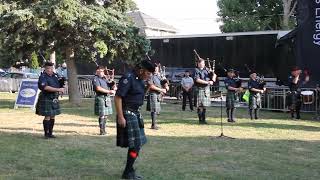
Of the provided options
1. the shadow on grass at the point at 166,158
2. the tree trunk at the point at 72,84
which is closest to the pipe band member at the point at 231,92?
the shadow on grass at the point at 166,158

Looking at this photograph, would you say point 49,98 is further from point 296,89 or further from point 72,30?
point 296,89

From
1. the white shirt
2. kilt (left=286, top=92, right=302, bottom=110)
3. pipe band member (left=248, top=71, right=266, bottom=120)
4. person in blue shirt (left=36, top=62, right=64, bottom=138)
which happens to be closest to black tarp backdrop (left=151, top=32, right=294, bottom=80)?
the white shirt

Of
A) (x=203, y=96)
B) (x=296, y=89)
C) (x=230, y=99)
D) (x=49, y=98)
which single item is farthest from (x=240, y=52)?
(x=49, y=98)

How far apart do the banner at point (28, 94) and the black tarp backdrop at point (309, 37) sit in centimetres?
873

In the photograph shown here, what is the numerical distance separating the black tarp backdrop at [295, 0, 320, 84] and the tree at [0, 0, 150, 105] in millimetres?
5465

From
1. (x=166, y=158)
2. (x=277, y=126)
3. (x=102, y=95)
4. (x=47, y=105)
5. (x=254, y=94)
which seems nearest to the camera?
(x=166, y=158)

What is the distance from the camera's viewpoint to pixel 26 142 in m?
9.87

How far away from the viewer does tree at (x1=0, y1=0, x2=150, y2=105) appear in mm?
16478

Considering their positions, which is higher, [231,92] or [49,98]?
[49,98]

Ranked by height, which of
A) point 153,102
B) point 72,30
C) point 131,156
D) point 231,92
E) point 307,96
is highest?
point 72,30

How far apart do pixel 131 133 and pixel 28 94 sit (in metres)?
11.5

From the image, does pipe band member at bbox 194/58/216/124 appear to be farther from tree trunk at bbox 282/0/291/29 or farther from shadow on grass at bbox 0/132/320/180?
tree trunk at bbox 282/0/291/29

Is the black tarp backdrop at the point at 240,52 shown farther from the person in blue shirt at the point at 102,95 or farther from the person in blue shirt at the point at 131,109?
the person in blue shirt at the point at 131,109

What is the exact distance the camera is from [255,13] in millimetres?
36094
